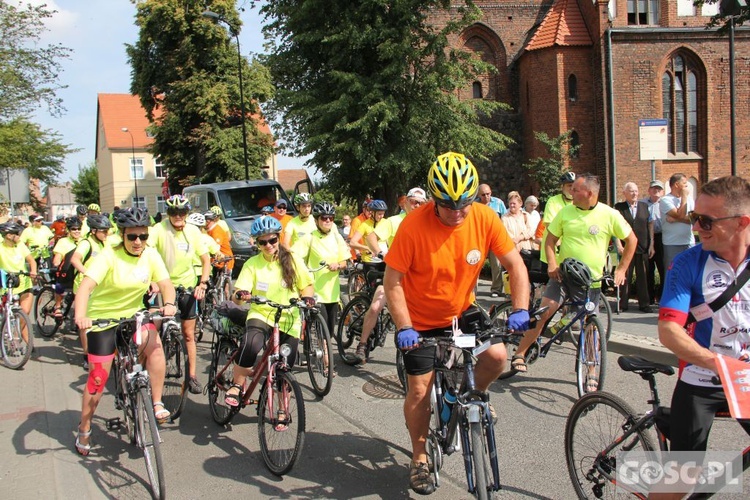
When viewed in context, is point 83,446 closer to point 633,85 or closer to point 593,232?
point 593,232

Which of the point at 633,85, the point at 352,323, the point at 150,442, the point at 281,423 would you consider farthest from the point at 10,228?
the point at 633,85

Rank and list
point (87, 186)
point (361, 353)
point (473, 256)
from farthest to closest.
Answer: point (87, 186) → point (361, 353) → point (473, 256)

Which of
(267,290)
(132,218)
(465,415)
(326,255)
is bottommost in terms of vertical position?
(465,415)

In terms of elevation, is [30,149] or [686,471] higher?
[30,149]

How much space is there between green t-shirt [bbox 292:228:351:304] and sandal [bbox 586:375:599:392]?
3165mm

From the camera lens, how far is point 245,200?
19922mm

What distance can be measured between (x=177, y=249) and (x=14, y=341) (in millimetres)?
3114

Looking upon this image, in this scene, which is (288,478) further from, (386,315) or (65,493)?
(386,315)

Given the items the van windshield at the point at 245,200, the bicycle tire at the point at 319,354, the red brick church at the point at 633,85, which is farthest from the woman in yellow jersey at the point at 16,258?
the red brick church at the point at 633,85

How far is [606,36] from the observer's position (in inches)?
1188

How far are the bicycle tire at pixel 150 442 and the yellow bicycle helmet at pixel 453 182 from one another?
2434 millimetres

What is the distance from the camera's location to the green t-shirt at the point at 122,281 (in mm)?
5195

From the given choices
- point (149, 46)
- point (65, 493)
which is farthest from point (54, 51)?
point (65, 493)

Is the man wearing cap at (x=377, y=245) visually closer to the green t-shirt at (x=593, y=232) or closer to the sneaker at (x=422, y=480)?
the green t-shirt at (x=593, y=232)
